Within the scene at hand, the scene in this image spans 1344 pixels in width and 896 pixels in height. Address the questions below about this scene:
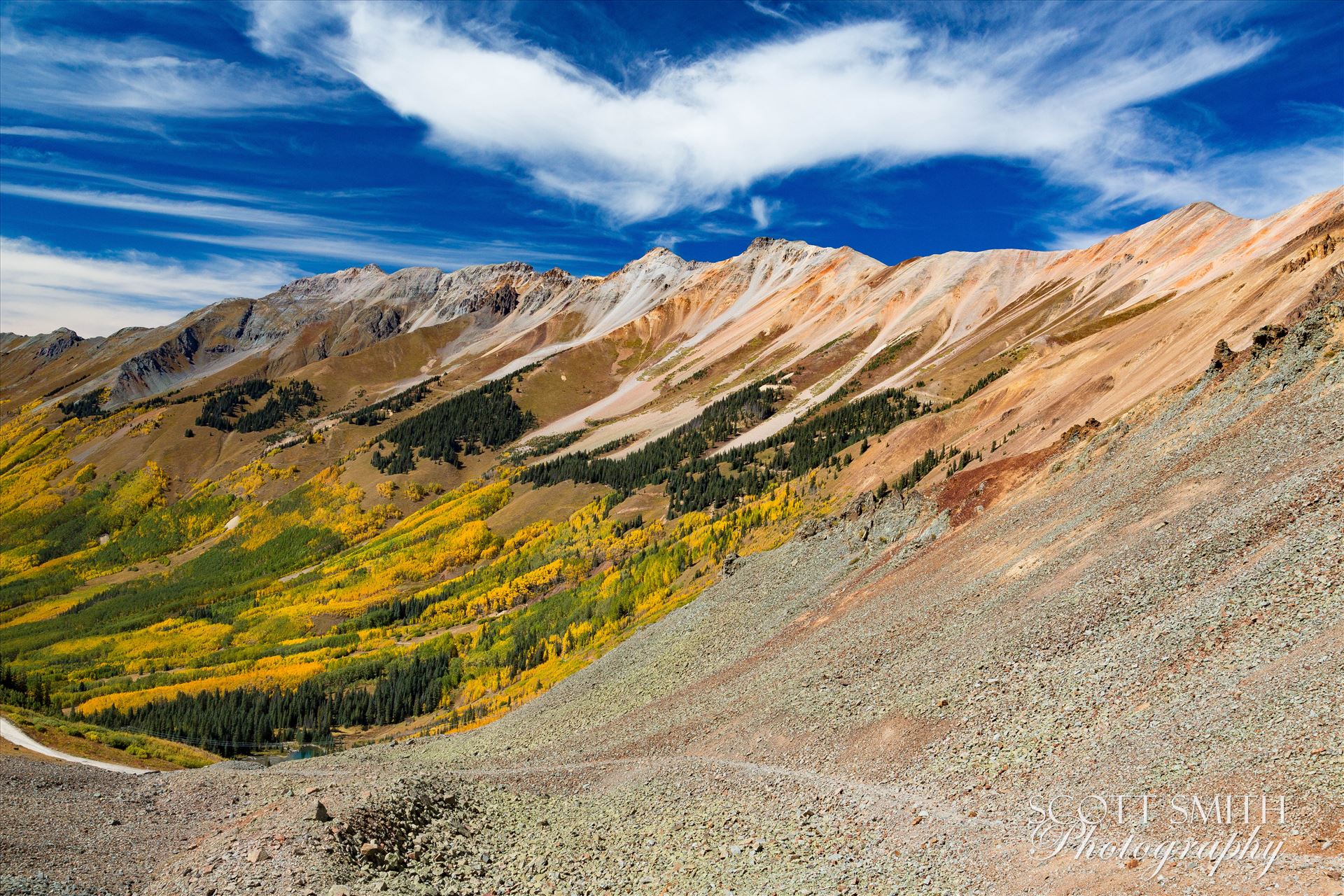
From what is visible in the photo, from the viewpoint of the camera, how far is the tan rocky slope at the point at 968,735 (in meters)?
21.1

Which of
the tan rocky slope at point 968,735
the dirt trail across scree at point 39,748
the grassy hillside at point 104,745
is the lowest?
the grassy hillside at point 104,745

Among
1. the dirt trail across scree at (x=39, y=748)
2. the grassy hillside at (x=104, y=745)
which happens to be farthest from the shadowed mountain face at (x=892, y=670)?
the dirt trail across scree at (x=39, y=748)

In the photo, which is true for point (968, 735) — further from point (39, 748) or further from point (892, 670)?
point (39, 748)

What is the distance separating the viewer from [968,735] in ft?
94.3

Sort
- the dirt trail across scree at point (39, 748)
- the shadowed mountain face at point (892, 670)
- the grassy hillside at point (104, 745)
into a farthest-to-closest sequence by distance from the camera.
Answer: the grassy hillside at point (104, 745), the dirt trail across scree at point (39, 748), the shadowed mountain face at point (892, 670)

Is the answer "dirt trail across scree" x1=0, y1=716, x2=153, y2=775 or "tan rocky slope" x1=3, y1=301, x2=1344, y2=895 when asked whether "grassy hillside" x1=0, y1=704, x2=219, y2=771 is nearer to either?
"dirt trail across scree" x1=0, y1=716, x2=153, y2=775

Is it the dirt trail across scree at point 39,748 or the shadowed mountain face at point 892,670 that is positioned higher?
the shadowed mountain face at point 892,670

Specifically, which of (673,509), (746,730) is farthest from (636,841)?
(673,509)

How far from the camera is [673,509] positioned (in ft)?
440

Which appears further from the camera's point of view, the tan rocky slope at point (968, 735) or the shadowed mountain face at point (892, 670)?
the shadowed mountain face at point (892, 670)

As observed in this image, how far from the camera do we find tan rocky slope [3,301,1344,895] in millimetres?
21062

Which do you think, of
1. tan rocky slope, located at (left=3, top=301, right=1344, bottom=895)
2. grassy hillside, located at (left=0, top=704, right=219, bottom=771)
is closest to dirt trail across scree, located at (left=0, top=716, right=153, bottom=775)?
grassy hillside, located at (left=0, top=704, right=219, bottom=771)

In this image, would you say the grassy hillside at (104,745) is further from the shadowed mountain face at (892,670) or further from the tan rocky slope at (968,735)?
the tan rocky slope at (968,735)

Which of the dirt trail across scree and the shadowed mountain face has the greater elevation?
the shadowed mountain face
